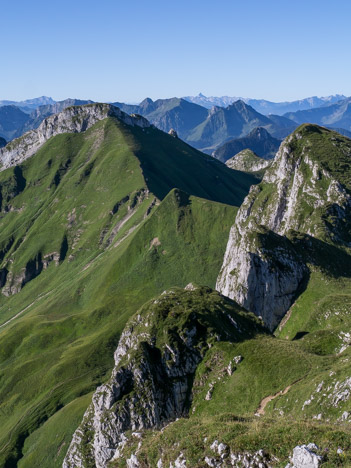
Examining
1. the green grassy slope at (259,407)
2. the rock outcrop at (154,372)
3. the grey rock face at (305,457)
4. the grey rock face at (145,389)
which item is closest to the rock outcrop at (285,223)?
the rock outcrop at (154,372)

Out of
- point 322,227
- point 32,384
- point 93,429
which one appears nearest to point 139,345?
point 93,429

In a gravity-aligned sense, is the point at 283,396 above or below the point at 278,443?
below

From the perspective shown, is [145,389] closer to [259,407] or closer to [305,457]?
[259,407]

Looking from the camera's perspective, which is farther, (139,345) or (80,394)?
(80,394)

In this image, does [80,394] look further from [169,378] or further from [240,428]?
[240,428]

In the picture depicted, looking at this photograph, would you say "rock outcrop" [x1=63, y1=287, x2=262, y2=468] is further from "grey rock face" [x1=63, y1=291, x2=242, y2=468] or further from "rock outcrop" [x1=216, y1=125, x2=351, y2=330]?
"rock outcrop" [x1=216, y1=125, x2=351, y2=330]

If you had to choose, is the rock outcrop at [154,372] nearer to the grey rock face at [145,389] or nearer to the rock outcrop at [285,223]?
the grey rock face at [145,389]

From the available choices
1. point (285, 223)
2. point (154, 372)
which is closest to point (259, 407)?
A: point (154, 372)
